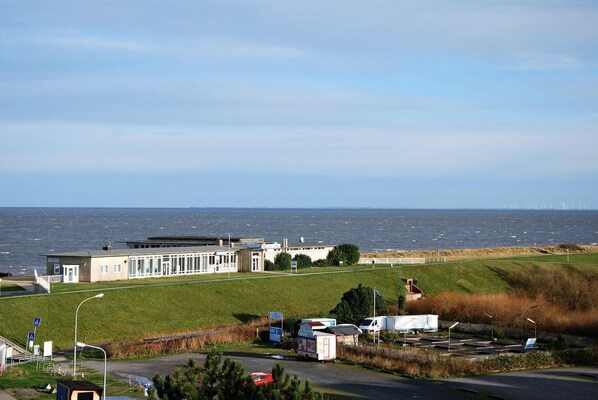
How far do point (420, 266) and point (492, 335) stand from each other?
2550 cm

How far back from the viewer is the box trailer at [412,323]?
64125 mm

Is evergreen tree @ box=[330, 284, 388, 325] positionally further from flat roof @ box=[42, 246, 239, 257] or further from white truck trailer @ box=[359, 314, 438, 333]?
flat roof @ box=[42, 246, 239, 257]

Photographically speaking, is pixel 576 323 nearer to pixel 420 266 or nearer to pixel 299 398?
pixel 420 266

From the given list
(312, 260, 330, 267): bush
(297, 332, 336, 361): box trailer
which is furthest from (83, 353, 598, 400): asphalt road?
(312, 260, 330, 267): bush

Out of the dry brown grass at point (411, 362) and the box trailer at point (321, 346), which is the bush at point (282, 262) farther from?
the box trailer at point (321, 346)

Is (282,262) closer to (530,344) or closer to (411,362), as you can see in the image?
(530,344)

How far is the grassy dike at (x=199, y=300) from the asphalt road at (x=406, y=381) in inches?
291

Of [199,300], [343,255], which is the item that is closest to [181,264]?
[199,300]

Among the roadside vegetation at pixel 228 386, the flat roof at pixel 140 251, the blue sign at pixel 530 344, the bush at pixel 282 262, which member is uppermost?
the flat roof at pixel 140 251

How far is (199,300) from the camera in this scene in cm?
6725

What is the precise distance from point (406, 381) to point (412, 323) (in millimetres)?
18479

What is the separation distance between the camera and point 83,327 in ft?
188

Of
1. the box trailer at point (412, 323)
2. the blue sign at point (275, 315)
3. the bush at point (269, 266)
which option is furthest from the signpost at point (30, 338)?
the bush at point (269, 266)

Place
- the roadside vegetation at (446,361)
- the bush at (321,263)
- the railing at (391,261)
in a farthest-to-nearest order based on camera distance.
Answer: the railing at (391,261) < the bush at (321,263) < the roadside vegetation at (446,361)
